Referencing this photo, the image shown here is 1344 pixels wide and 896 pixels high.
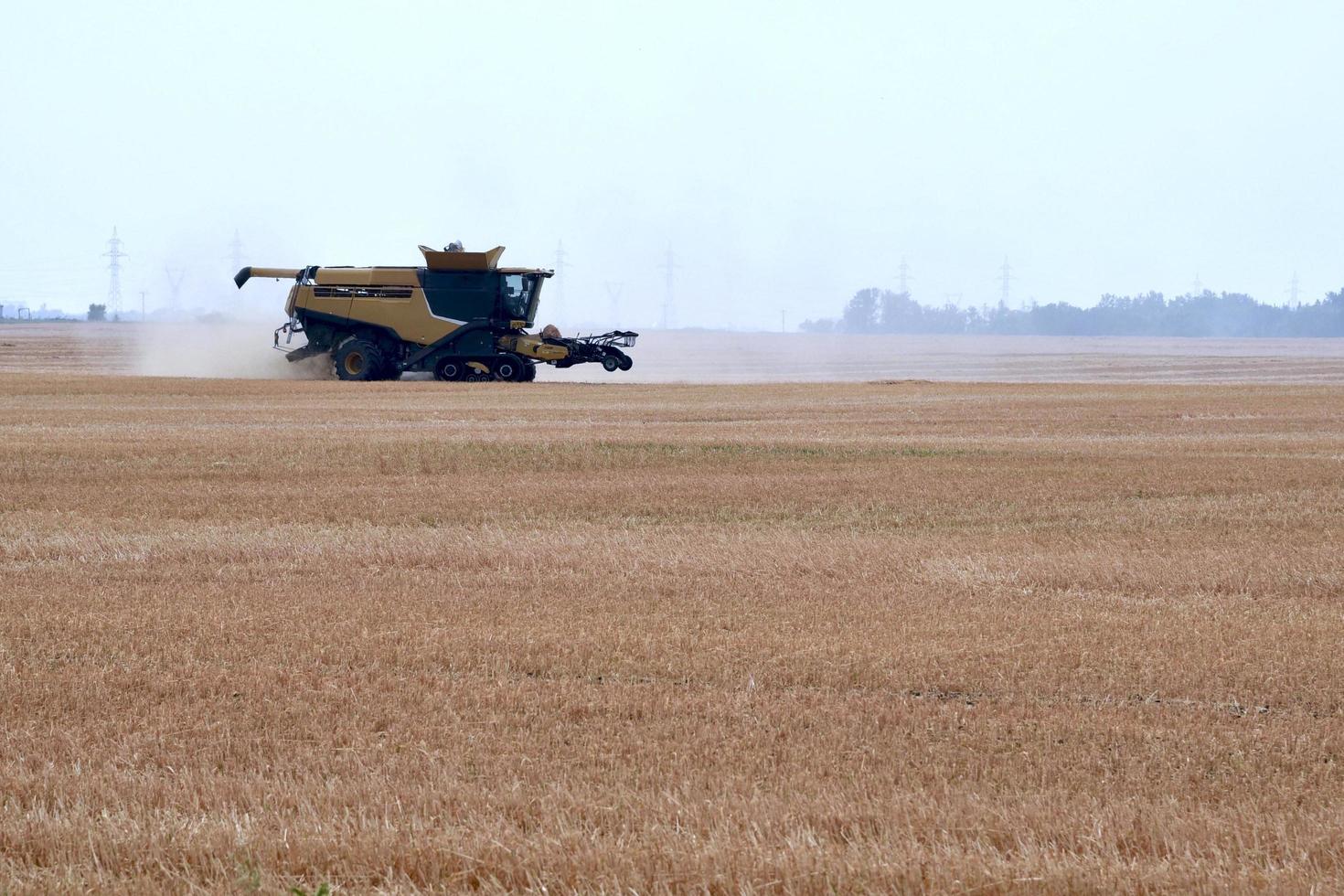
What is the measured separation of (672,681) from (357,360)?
34974mm

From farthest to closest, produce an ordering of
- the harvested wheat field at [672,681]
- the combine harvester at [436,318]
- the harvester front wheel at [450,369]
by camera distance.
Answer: the harvester front wheel at [450,369]
the combine harvester at [436,318]
the harvested wheat field at [672,681]

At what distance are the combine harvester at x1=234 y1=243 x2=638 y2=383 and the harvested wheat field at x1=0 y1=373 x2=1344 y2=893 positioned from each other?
22989 mm

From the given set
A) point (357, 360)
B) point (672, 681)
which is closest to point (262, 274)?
point (357, 360)

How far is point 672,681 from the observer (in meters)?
7.36

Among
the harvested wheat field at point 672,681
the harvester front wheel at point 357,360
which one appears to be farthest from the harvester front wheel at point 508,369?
the harvested wheat field at point 672,681

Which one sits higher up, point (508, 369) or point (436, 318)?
point (436, 318)

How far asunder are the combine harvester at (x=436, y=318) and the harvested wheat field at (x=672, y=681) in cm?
2299

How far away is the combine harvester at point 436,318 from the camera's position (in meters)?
40.2

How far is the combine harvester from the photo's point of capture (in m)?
40.2

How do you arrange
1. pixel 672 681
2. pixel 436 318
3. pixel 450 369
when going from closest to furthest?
pixel 672 681 < pixel 436 318 < pixel 450 369

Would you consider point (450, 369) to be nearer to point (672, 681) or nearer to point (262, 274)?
point (262, 274)

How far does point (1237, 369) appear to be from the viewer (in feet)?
207

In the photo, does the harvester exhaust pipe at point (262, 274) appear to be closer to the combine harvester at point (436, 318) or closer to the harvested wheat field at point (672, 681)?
the combine harvester at point (436, 318)

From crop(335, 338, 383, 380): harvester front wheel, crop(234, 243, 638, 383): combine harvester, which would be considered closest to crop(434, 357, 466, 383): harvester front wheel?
crop(234, 243, 638, 383): combine harvester
